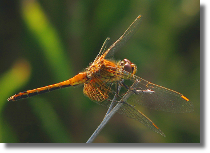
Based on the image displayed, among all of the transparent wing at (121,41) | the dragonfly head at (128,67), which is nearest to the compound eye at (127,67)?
the dragonfly head at (128,67)

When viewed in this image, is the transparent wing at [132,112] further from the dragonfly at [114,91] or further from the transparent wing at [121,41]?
the transparent wing at [121,41]

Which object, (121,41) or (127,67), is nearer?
(127,67)

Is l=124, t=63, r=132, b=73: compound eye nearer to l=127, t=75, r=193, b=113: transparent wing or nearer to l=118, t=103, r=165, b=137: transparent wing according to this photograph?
l=127, t=75, r=193, b=113: transparent wing

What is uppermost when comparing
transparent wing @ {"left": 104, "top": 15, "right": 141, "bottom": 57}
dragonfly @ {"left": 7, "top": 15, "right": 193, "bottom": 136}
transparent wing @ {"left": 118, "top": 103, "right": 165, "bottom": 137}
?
transparent wing @ {"left": 104, "top": 15, "right": 141, "bottom": 57}

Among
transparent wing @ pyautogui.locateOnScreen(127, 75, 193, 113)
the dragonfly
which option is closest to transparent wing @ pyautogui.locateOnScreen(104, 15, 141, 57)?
the dragonfly

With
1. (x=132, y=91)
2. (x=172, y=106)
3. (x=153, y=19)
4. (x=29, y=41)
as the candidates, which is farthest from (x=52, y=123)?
(x=153, y=19)

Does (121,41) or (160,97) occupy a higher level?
(121,41)

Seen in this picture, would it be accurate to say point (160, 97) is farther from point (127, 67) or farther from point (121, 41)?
point (121, 41)

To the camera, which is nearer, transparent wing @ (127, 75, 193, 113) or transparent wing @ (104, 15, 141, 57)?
transparent wing @ (127, 75, 193, 113)

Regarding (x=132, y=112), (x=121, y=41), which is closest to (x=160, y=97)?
(x=132, y=112)
